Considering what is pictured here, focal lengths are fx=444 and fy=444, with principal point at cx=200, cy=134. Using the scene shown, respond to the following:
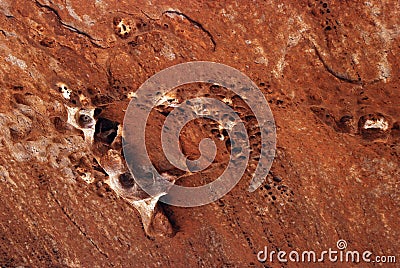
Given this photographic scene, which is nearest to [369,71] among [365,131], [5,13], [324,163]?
[365,131]

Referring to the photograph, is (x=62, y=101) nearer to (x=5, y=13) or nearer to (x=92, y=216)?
(x=5, y=13)

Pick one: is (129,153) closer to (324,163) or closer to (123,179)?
(123,179)

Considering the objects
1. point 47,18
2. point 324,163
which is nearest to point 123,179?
point 47,18

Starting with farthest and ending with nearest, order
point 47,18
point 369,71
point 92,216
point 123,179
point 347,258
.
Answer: point 92,216 → point 123,179 → point 347,258 → point 47,18 → point 369,71

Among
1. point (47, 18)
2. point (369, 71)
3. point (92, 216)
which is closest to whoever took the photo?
A: point (369, 71)

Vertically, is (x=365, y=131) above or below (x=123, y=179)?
above

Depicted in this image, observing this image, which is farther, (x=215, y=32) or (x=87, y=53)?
(x=87, y=53)

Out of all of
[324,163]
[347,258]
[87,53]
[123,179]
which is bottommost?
[347,258]
